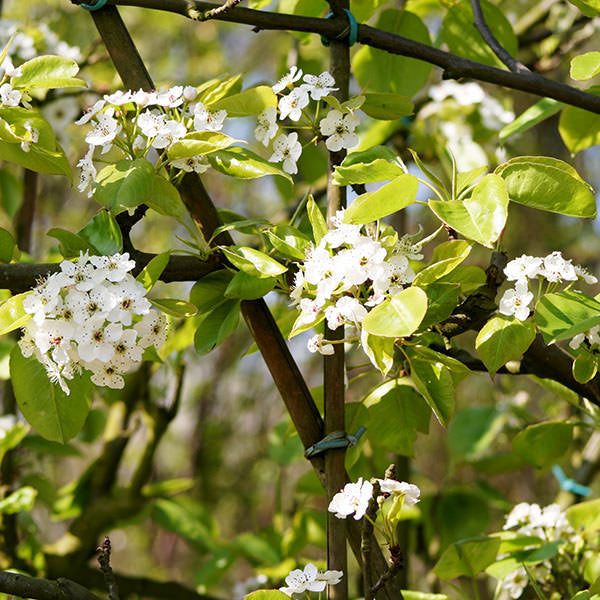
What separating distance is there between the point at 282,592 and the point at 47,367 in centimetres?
28

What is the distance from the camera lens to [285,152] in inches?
30.5

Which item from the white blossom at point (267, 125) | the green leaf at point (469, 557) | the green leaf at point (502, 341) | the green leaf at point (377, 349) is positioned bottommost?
the green leaf at point (469, 557)

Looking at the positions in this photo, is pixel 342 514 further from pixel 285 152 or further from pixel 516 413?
pixel 516 413

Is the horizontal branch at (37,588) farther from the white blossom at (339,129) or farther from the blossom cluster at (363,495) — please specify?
the white blossom at (339,129)

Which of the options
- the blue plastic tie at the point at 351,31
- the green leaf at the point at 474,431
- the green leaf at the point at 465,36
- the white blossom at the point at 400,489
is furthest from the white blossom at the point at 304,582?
the green leaf at the point at 474,431

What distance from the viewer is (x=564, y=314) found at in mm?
637

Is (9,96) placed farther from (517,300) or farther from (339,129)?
(517,300)

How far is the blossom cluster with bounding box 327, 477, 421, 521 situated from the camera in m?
0.62

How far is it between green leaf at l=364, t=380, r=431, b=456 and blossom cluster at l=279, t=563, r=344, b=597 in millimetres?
172

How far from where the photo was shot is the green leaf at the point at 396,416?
0.80 meters

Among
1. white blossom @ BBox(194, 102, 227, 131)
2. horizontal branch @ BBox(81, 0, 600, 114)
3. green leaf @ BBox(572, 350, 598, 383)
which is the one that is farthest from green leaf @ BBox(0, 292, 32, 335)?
green leaf @ BBox(572, 350, 598, 383)

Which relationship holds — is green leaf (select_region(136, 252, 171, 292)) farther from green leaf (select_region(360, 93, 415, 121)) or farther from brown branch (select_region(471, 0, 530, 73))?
brown branch (select_region(471, 0, 530, 73))

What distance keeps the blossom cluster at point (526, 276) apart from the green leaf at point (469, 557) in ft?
1.09

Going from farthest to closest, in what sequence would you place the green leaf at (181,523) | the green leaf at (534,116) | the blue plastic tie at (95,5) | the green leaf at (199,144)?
the green leaf at (181,523) → the green leaf at (534,116) → the blue plastic tie at (95,5) → the green leaf at (199,144)
